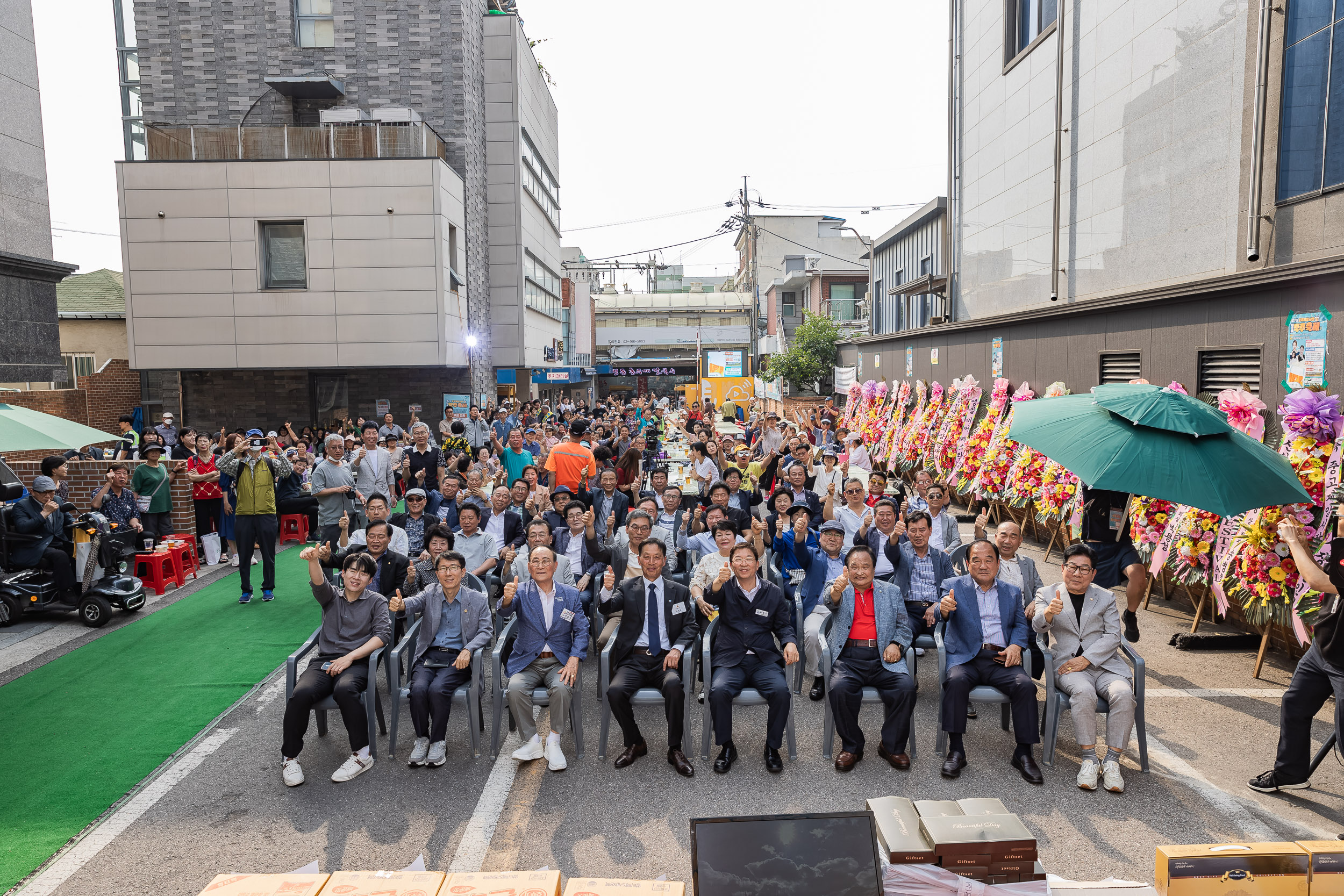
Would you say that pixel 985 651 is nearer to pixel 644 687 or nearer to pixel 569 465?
pixel 644 687

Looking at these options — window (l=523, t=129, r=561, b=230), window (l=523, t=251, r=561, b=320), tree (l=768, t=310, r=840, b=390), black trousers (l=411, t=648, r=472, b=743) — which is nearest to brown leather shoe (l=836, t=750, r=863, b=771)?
black trousers (l=411, t=648, r=472, b=743)

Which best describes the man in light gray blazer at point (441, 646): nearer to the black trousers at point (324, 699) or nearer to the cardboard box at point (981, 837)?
the black trousers at point (324, 699)

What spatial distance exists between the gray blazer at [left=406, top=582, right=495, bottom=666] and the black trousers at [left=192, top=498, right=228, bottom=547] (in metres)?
7.53

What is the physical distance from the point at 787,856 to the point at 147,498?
36.1 feet

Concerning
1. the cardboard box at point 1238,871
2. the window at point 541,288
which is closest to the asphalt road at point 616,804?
the cardboard box at point 1238,871

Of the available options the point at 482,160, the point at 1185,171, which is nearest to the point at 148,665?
the point at 1185,171

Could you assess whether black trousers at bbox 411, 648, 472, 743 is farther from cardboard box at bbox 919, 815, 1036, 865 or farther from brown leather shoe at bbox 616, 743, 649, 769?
cardboard box at bbox 919, 815, 1036, 865

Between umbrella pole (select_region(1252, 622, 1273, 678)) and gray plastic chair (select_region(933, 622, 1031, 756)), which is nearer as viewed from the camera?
gray plastic chair (select_region(933, 622, 1031, 756))

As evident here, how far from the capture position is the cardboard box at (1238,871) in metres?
3.06

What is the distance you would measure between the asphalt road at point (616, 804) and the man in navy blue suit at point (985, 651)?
0.24 meters

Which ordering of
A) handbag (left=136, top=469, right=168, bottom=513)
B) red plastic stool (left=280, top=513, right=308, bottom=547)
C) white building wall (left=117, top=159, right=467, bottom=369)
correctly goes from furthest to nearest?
white building wall (left=117, top=159, right=467, bottom=369) → red plastic stool (left=280, top=513, right=308, bottom=547) → handbag (left=136, top=469, right=168, bottom=513)

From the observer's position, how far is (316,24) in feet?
82.2

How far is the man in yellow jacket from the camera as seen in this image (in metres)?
9.67

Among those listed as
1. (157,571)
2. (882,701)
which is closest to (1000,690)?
(882,701)
